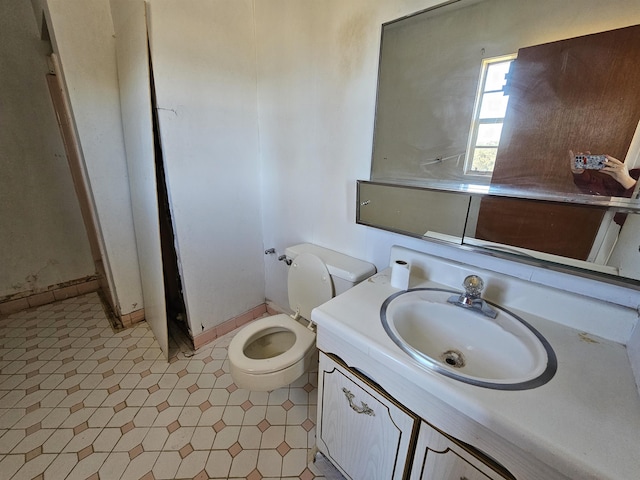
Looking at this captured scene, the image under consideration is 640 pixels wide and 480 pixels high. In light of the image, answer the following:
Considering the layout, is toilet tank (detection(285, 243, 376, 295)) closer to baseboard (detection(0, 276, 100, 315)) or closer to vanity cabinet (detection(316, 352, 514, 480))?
vanity cabinet (detection(316, 352, 514, 480))

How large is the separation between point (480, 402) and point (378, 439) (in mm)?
400

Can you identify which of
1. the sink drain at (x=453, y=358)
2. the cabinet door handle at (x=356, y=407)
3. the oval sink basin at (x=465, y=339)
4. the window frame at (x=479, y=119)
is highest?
the window frame at (x=479, y=119)

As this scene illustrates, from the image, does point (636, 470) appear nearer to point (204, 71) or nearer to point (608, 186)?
point (608, 186)

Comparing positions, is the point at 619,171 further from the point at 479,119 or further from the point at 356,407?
the point at 356,407

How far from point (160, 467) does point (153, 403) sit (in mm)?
357

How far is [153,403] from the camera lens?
141 centimetres

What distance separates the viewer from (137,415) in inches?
53.2

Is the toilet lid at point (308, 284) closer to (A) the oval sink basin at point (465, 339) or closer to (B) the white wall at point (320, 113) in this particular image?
(B) the white wall at point (320, 113)

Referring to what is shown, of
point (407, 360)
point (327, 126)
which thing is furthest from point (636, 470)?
point (327, 126)

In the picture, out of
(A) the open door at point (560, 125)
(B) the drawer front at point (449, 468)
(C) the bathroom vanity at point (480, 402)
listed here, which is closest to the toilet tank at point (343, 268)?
(C) the bathroom vanity at point (480, 402)

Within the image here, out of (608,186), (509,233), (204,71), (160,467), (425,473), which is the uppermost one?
(204,71)

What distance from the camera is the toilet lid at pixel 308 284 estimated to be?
1.37 m

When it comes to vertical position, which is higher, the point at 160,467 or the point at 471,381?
→ the point at 471,381

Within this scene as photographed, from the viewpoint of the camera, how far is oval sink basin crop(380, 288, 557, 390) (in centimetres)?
69
